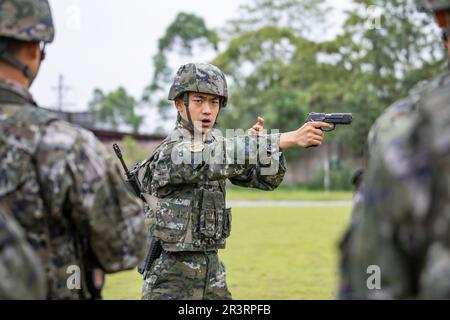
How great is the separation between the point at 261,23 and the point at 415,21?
40.8 ft

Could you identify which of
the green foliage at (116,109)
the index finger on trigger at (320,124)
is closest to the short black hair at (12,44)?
the index finger on trigger at (320,124)

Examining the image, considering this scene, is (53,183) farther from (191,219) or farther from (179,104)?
(179,104)

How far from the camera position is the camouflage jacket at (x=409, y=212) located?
279cm

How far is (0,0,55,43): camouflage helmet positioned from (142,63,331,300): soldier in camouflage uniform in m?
1.67

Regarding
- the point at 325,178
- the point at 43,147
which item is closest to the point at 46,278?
the point at 43,147

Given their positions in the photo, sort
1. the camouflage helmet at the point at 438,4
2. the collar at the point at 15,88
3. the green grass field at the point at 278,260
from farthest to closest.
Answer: the green grass field at the point at 278,260
the collar at the point at 15,88
the camouflage helmet at the point at 438,4

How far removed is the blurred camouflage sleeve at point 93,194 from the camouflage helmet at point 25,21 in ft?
1.44

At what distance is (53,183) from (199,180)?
184 cm

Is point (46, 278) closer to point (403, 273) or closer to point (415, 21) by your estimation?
point (403, 273)

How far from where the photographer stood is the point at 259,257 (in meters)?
14.5

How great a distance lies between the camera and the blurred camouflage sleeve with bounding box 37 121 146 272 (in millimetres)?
3602

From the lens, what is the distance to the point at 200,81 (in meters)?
5.99

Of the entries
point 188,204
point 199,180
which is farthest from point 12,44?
point 188,204

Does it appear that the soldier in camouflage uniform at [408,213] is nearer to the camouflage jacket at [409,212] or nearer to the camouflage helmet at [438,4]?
the camouflage jacket at [409,212]
